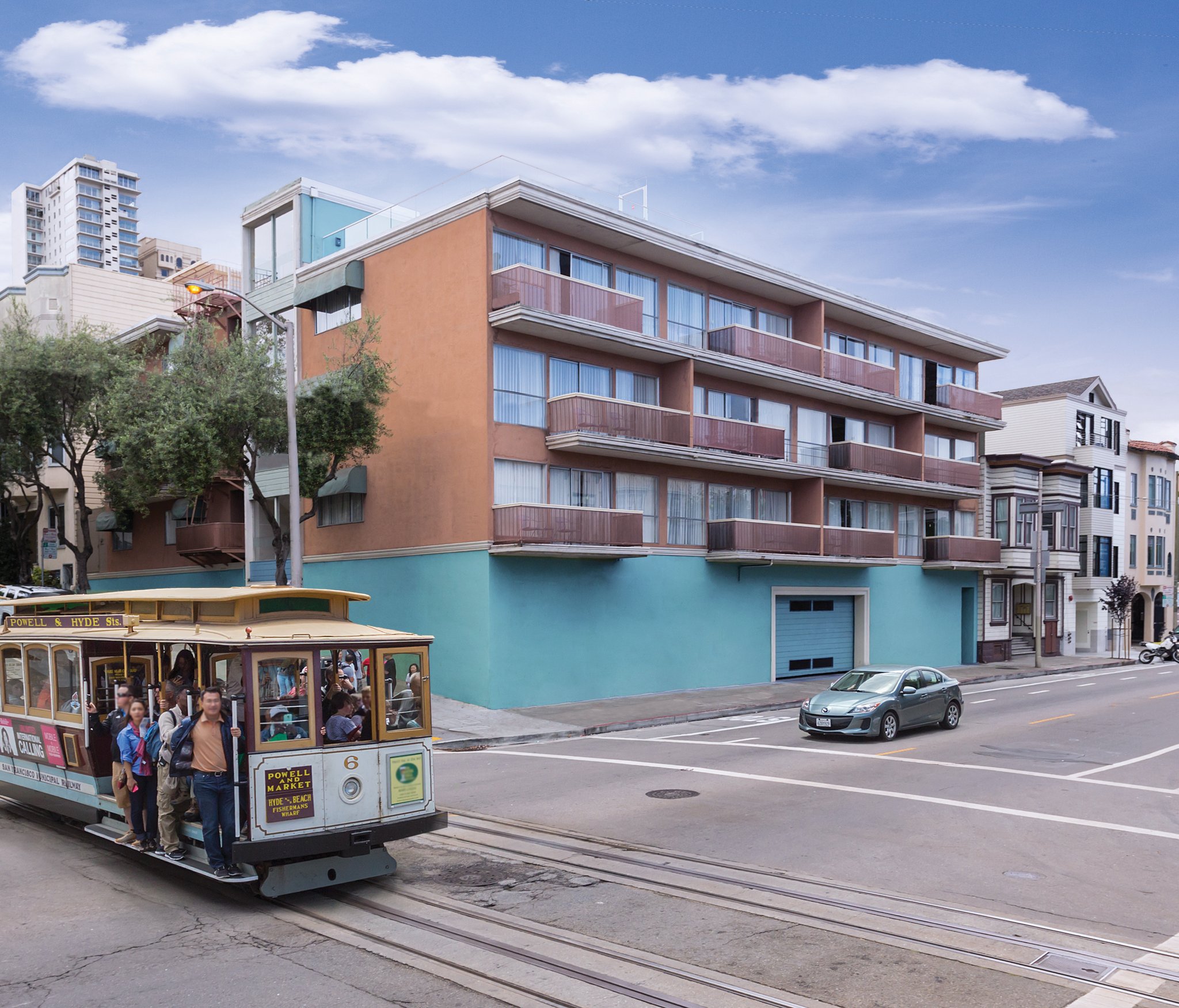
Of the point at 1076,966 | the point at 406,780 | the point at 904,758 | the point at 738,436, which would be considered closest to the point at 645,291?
the point at 738,436

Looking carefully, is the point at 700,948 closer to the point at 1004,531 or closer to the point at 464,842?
the point at 464,842

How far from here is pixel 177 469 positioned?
23.6 meters

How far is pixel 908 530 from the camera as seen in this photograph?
39.6 m

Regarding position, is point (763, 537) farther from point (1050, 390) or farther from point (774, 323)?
point (1050, 390)

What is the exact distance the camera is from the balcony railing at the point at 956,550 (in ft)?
129

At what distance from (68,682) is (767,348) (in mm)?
24384

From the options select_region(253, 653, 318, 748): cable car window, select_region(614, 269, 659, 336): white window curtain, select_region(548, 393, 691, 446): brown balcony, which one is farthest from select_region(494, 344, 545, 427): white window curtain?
select_region(253, 653, 318, 748): cable car window

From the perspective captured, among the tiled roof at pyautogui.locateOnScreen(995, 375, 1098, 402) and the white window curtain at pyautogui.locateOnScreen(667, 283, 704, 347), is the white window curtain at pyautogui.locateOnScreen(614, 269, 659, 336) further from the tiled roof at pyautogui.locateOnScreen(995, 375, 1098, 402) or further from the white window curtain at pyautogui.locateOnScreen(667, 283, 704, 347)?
the tiled roof at pyautogui.locateOnScreen(995, 375, 1098, 402)

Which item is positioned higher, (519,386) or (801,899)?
(519,386)

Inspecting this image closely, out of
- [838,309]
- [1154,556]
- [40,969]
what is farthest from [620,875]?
[1154,556]

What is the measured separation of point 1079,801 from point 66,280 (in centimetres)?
4367

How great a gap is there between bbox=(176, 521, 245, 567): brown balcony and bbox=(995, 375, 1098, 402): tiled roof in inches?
1466

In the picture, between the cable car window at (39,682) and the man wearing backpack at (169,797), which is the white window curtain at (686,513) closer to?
the cable car window at (39,682)

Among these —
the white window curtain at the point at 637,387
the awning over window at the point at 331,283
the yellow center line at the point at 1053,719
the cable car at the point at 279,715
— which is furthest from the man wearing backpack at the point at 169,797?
the awning over window at the point at 331,283
